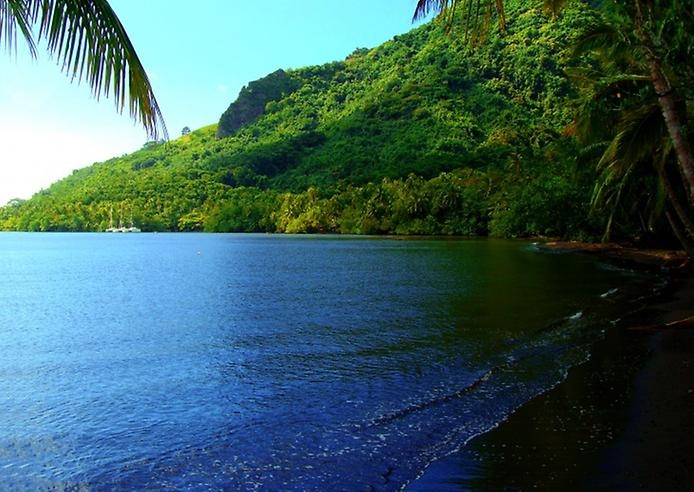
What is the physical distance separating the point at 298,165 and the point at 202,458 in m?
150

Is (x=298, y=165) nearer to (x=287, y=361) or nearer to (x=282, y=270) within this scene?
(x=282, y=270)

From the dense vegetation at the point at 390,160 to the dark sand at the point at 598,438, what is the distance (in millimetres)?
33360

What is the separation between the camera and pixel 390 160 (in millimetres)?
124375

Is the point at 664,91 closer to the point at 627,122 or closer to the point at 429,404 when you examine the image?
the point at 627,122

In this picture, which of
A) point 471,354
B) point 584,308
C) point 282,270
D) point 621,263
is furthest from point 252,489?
point 621,263

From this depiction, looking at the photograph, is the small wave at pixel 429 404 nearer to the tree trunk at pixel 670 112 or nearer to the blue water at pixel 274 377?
the blue water at pixel 274 377

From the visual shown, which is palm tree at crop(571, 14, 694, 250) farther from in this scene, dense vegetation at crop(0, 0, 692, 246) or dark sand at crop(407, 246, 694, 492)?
dense vegetation at crop(0, 0, 692, 246)

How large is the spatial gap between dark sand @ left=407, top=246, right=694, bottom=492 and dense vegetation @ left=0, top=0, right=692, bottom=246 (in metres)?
33.4

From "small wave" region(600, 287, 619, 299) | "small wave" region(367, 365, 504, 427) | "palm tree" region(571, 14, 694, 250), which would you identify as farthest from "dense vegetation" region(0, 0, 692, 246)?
"small wave" region(367, 365, 504, 427)

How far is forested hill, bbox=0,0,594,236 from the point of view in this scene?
80562 millimetres

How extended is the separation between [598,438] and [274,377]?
543cm

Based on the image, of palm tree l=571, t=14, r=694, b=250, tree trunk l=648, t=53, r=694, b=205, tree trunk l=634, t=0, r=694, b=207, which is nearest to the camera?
tree trunk l=634, t=0, r=694, b=207

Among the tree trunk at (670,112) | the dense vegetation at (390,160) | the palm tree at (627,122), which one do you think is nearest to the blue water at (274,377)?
the tree trunk at (670,112)

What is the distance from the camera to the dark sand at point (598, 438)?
16.7 ft
